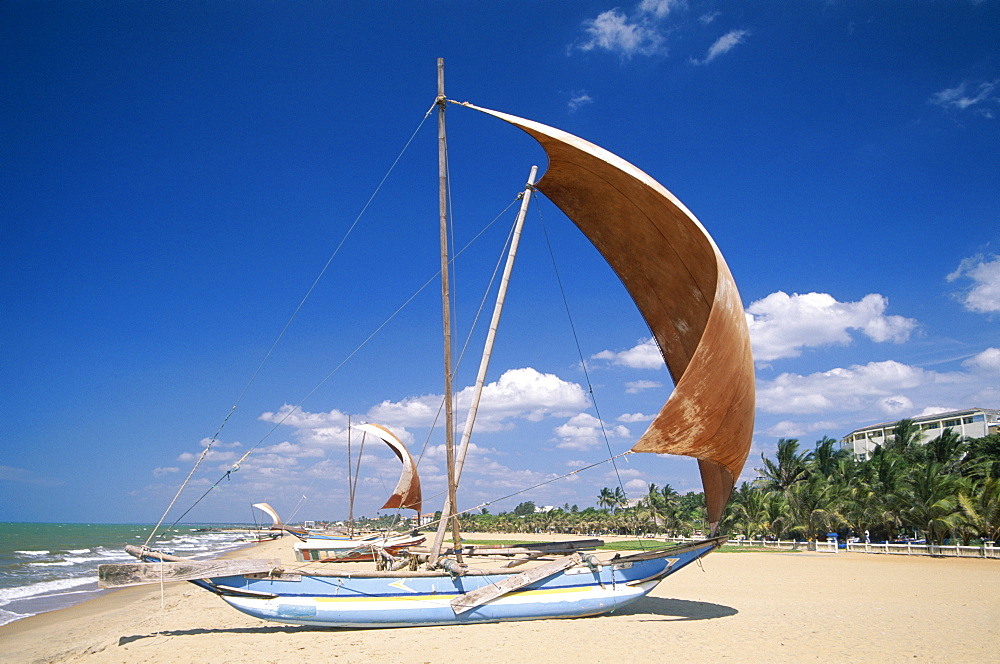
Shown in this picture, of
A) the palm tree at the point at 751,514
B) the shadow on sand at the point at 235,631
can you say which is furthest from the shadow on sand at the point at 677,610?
the palm tree at the point at 751,514

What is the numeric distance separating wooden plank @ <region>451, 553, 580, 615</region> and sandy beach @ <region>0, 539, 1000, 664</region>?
43 centimetres

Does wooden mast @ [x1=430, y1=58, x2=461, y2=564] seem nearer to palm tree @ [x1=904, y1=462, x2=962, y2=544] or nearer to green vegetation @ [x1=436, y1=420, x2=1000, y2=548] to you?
green vegetation @ [x1=436, y1=420, x2=1000, y2=548]

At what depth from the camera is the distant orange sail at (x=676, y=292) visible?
9992 mm

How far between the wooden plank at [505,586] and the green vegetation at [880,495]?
11.0 metres

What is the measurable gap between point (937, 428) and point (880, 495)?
3964 cm

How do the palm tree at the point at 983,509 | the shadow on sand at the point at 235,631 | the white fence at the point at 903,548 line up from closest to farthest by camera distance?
the shadow on sand at the point at 235,631 < the white fence at the point at 903,548 < the palm tree at the point at 983,509

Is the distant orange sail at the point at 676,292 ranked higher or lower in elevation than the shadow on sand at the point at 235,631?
higher

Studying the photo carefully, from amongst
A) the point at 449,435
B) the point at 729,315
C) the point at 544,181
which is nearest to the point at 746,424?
the point at 729,315

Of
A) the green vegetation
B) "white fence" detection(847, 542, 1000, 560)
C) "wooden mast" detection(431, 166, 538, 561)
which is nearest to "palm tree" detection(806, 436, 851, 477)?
the green vegetation

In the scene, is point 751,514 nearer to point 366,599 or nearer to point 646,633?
point 646,633

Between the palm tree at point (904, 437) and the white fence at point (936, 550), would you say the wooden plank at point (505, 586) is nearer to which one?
the white fence at point (936, 550)

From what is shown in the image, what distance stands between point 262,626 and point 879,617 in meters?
11.3

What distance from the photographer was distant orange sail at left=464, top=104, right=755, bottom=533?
9.99 metres

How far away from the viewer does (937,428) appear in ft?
203
